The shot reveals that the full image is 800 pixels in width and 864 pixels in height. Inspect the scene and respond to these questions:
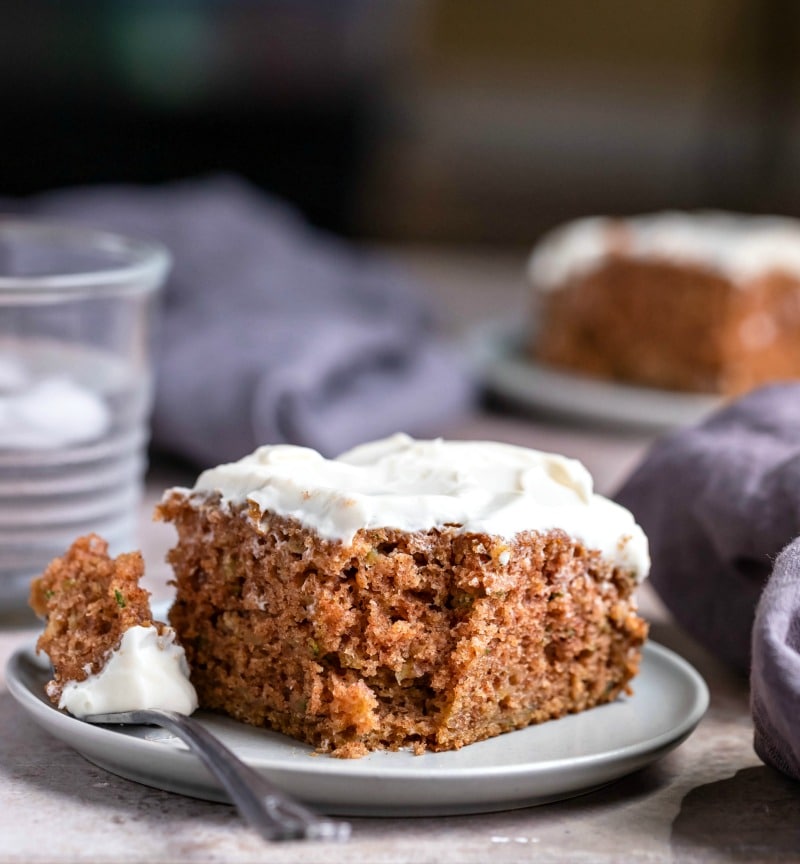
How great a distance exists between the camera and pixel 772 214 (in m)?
5.85

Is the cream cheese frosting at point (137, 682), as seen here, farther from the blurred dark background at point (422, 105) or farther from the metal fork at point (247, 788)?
the blurred dark background at point (422, 105)

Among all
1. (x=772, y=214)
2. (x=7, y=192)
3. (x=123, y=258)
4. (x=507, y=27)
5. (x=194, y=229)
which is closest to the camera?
(x=123, y=258)

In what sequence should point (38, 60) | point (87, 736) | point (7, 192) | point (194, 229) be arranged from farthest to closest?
1. point (38, 60)
2. point (7, 192)
3. point (194, 229)
4. point (87, 736)

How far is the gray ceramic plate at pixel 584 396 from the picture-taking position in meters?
2.23

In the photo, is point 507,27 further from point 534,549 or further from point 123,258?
point 534,549

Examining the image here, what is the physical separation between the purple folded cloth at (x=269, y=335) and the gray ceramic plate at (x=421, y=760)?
0.80 metres

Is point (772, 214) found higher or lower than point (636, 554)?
lower

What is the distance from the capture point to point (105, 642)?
1126 millimetres

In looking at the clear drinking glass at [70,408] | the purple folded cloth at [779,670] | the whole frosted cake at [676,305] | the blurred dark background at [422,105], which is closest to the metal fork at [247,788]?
the purple folded cloth at [779,670]

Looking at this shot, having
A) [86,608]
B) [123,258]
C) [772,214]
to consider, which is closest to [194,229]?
[123,258]

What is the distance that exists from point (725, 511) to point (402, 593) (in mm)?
396

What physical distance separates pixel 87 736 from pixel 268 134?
3.48 m

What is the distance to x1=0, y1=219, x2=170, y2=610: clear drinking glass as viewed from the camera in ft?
4.80

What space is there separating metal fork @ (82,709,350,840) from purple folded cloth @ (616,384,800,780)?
44cm
